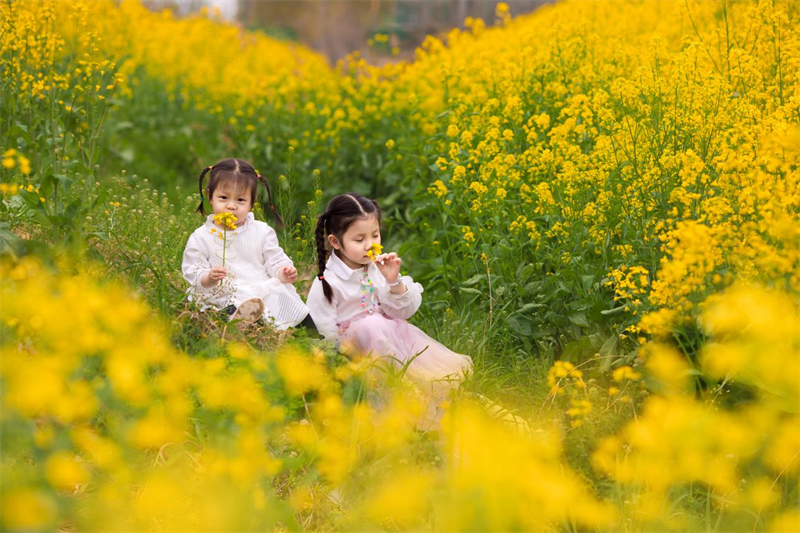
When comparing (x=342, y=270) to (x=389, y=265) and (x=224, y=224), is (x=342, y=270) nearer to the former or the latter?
(x=389, y=265)

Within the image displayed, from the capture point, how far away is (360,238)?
12.5 ft

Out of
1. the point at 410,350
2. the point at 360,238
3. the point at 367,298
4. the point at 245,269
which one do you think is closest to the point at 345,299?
the point at 367,298

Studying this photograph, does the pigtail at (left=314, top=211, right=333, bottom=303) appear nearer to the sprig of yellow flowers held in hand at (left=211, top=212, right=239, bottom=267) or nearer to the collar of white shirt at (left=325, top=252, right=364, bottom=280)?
the collar of white shirt at (left=325, top=252, right=364, bottom=280)

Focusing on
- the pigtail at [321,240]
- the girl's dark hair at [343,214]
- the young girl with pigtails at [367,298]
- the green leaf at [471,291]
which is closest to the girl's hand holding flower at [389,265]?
the young girl with pigtails at [367,298]

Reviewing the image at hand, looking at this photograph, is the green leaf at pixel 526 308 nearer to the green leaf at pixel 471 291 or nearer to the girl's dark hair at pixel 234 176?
the green leaf at pixel 471 291

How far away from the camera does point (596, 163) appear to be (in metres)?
3.92

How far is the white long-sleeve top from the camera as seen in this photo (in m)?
3.83

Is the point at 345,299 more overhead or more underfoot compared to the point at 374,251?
more underfoot

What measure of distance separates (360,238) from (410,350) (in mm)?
558

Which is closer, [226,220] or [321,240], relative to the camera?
[226,220]

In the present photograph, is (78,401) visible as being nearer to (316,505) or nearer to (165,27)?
(316,505)

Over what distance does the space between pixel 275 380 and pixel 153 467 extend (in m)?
0.56

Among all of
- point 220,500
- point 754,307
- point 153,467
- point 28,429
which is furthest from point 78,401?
point 754,307

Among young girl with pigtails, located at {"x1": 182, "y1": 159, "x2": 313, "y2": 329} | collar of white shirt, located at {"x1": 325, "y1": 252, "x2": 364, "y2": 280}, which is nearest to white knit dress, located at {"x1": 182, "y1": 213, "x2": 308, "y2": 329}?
young girl with pigtails, located at {"x1": 182, "y1": 159, "x2": 313, "y2": 329}
